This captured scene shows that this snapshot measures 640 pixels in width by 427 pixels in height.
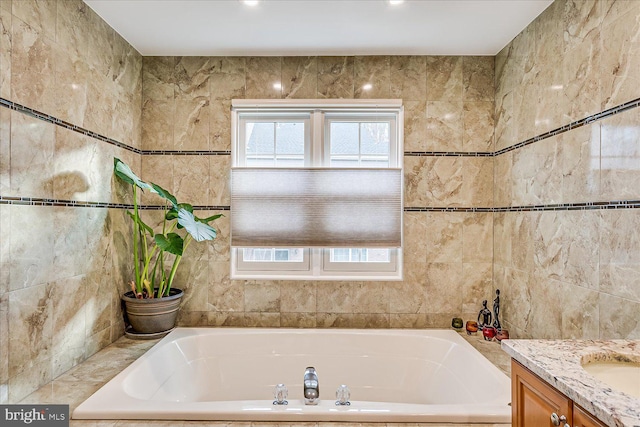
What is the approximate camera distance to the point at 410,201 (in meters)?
2.66

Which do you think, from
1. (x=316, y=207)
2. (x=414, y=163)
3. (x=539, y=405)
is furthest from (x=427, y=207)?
(x=539, y=405)

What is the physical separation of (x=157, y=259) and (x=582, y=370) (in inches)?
91.7

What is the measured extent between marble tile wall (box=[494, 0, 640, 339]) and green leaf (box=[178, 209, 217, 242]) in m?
1.90

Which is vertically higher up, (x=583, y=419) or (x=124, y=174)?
(x=124, y=174)

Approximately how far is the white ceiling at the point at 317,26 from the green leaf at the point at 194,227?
1.12 metres

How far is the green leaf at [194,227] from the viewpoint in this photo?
221cm

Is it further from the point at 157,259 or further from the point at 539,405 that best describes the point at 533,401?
the point at 157,259

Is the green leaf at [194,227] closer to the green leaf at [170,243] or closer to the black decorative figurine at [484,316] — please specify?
the green leaf at [170,243]

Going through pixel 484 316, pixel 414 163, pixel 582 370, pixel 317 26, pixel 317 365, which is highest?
pixel 317 26

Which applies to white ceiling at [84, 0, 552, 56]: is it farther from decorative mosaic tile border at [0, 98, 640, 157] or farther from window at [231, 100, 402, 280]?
A: decorative mosaic tile border at [0, 98, 640, 157]

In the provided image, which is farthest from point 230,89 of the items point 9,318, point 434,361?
point 434,361

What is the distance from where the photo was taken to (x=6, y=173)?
1.57 meters

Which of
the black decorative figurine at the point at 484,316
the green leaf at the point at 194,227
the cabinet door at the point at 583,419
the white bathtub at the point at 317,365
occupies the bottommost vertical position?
the white bathtub at the point at 317,365

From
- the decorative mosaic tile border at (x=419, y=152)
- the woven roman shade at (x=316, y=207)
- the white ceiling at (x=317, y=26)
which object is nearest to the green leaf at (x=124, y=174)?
the decorative mosaic tile border at (x=419, y=152)
